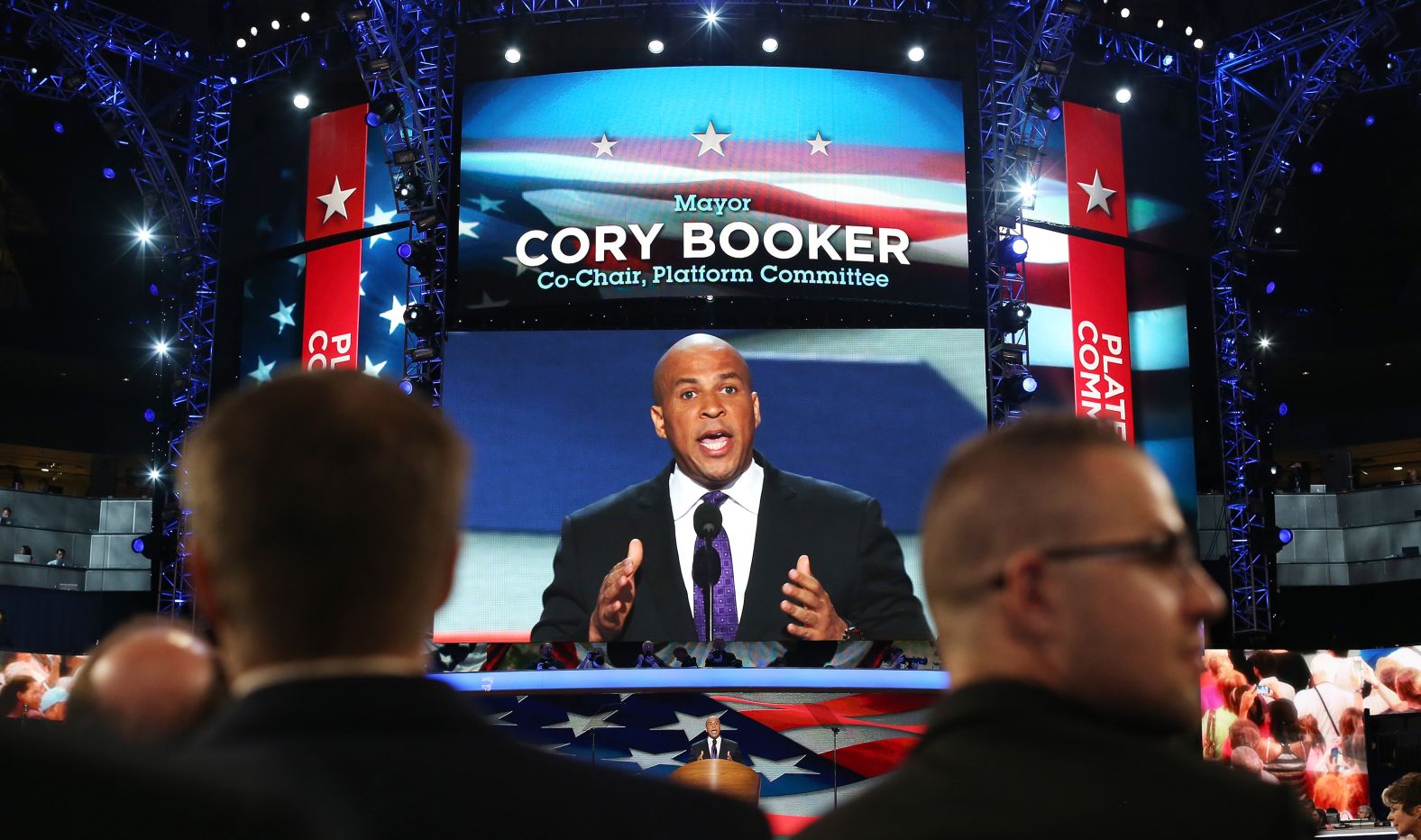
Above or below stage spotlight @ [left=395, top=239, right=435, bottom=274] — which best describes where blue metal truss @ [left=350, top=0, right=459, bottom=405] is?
above

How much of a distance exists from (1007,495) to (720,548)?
49.6 ft

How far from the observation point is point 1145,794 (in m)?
1.30

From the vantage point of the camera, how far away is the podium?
14578 millimetres

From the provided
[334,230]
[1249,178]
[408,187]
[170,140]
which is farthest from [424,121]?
[1249,178]

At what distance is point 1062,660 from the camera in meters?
1.42

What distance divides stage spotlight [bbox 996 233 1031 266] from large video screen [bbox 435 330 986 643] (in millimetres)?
958

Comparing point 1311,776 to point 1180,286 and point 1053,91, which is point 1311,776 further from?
point 1053,91

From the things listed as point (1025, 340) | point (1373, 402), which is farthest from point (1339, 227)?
point (1025, 340)

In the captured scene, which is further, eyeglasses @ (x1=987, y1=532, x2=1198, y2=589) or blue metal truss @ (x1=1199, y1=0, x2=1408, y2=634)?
blue metal truss @ (x1=1199, y1=0, x2=1408, y2=634)

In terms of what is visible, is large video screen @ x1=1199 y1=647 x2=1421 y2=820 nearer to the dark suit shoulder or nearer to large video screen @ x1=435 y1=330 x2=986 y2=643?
large video screen @ x1=435 y1=330 x2=986 y2=643

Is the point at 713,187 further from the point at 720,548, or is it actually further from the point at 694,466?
the point at 720,548

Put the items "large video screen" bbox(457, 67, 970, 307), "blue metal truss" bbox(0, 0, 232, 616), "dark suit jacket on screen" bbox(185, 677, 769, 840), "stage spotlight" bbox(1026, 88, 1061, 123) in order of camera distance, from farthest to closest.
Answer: "blue metal truss" bbox(0, 0, 232, 616) → "large video screen" bbox(457, 67, 970, 307) → "stage spotlight" bbox(1026, 88, 1061, 123) → "dark suit jacket on screen" bbox(185, 677, 769, 840)

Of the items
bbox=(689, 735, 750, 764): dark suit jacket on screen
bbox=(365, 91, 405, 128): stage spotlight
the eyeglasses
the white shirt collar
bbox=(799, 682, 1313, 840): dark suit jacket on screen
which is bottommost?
bbox=(689, 735, 750, 764): dark suit jacket on screen

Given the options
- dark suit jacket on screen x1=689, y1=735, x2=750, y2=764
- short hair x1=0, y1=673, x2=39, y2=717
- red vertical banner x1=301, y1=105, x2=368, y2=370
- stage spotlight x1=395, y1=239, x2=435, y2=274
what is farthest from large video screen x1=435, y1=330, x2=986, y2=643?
short hair x1=0, y1=673, x2=39, y2=717
